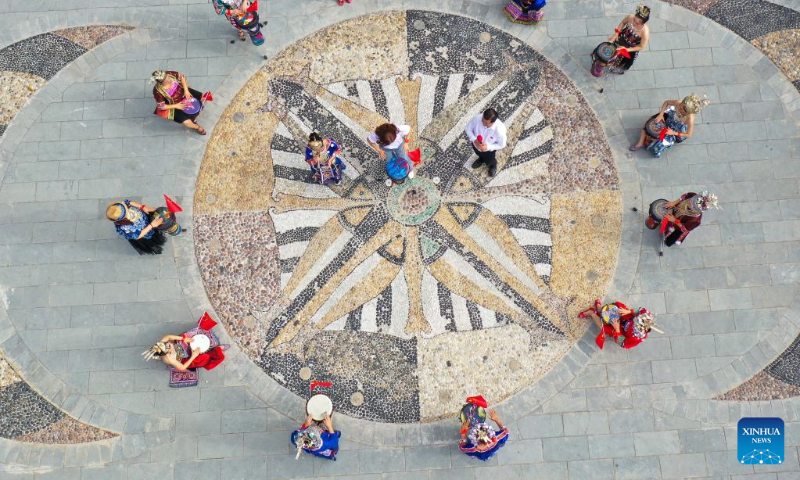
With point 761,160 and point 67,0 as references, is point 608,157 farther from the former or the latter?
point 67,0

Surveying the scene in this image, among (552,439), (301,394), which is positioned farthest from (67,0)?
(552,439)

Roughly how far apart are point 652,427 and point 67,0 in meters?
15.1

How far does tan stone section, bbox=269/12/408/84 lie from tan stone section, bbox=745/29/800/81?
763cm

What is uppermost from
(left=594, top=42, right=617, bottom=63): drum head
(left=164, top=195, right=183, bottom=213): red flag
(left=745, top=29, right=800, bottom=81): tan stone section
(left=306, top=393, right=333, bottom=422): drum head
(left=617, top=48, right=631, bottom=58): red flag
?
(left=745, top=29, right=800, bottom=81): tan stone section

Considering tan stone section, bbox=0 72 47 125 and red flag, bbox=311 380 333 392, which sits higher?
tan stone section, bbox=0 72 47 125

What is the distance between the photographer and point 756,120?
38.2 feet

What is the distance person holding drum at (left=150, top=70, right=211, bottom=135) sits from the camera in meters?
10.7

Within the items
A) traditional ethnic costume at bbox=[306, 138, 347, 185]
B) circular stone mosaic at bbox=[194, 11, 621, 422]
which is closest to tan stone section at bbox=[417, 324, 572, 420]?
circular stone mosaic at bbox=[194, 11, 621, 422]

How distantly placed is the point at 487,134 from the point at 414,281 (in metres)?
3.14

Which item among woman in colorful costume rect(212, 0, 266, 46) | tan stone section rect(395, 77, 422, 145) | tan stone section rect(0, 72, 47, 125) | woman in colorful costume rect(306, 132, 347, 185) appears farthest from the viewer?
tan stone section rect(0, 72, 47, 125)

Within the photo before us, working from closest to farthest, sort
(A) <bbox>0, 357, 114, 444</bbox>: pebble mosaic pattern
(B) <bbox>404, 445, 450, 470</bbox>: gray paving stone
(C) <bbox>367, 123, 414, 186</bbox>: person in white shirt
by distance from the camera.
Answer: (C) <bbox>367, 123, 414, 186</bbox>: person in white shirt → (B) <bbox>404, 445, 450, 470</bbox>: gray paving stone → (A) <bbox>0, 357, 114, 444</bbox>: pebble mosaic pattern

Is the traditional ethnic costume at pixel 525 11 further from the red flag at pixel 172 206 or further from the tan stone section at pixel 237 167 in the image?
the red flag at pixel 172 206

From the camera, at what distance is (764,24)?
12047 mm

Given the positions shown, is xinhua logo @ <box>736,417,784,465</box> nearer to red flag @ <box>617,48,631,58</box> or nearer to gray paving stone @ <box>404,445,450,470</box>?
gray paving stone @ <box>404,445,450,470</box>
